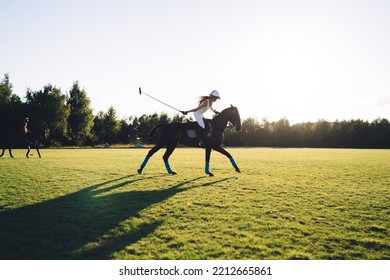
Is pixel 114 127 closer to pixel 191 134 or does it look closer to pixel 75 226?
pixel 191 134

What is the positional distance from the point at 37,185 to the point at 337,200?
32.1 feet

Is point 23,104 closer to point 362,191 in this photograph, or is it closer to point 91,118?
point 91,118

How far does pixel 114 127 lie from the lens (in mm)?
80625

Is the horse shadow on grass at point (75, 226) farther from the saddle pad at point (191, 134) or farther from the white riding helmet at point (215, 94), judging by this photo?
the white riding helmet at point (215, 94)

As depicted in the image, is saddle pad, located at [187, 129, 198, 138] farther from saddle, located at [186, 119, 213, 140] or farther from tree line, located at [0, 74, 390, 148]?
tree line, located at [0, 74, 390, 148]

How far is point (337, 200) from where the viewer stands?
26.6 feet

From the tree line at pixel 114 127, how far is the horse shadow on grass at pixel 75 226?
59654 mm

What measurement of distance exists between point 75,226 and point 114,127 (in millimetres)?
78077

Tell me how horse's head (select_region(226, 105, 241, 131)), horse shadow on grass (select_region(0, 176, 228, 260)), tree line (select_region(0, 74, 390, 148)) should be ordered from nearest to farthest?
horse shadow on grass (select_region(0, 176, 228, 260)) → horse's head (select_region(226, 105, 241, 131)) → tree line (select_region(0, 74, 390, 148))

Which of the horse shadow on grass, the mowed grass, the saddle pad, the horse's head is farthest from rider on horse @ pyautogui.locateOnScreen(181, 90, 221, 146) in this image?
the horse shadow on grass

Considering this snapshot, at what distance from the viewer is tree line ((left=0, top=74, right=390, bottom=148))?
63.9 m

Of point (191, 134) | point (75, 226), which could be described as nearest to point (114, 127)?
point (191, 134)

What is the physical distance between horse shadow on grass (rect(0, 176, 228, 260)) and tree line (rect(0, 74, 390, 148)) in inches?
2349

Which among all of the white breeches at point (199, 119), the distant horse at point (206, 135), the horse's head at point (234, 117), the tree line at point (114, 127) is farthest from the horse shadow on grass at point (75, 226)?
the tree line at point (114, 127)
